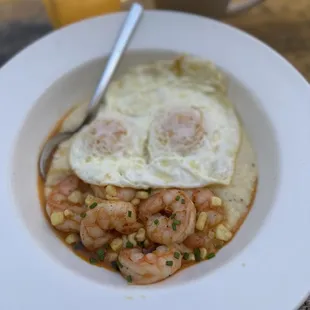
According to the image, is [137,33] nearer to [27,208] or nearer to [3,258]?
[27,208]

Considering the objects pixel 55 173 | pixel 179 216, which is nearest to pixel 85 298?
pixel 179 216

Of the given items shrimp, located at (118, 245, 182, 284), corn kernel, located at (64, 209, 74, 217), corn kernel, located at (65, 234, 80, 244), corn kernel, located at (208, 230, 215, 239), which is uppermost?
corn kernel, located at (64, 209, 74, 217)

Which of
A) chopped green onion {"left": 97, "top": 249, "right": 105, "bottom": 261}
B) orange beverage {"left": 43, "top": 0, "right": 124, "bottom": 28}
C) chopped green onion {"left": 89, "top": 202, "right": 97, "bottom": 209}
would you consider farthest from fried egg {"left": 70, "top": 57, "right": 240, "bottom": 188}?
orange beverage {"left": 43, "top": 0, "right": 124, "bottom": 28}

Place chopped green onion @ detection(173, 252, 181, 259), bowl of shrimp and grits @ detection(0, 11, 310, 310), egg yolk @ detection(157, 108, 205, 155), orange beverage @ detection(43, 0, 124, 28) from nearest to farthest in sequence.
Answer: bowl of shrimp and grits @ detection(0, 11, 310, 310)
chopped green onion @ detection(173, 252, 181, 259)
egg yolk @ detection(157, 108, 205, 155)
orange beverage @ detection(43, 0, 124, 28)

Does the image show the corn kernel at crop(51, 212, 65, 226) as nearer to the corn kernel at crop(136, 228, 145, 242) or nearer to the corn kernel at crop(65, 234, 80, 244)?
the corn kernel at crop(65, 234, 80, 244)

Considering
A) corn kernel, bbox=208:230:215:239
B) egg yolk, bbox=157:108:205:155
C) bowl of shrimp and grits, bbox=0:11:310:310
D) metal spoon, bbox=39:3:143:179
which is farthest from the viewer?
metal spoon, bbox=39:3:143:179

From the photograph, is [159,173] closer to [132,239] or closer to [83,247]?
[132,239]
